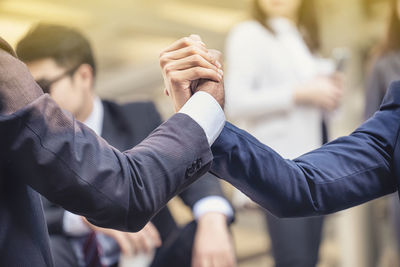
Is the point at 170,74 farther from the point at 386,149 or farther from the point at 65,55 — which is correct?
the point at 65,55

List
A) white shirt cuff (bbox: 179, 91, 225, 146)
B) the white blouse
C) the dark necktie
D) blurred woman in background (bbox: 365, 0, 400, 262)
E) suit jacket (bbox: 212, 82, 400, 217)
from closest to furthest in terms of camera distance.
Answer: white shirt cuff (bbox: 179, 91, 225, 146)
suit jacket (bbox: 212, 82, 400, 217)
the dark necktie
the white blouse
blurred woman in background (bbox: 365, 0, 400, 262)

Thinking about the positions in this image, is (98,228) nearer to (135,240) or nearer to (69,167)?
(135,240)

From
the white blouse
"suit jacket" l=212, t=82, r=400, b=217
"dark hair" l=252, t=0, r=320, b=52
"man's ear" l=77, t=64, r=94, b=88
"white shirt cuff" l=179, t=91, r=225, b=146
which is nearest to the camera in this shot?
"white shirt cuff" l=179, t=91, r=225, b=146

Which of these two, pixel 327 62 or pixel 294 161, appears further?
pixel 327 62

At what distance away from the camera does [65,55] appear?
2062 millimetres

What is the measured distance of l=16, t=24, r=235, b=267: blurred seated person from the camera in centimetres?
190

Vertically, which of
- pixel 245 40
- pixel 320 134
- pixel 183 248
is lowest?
pixel 183 248

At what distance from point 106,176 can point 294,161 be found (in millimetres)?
504

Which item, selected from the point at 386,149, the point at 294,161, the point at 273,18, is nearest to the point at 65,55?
the point at 273,18

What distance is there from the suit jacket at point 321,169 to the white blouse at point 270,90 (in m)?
0.84

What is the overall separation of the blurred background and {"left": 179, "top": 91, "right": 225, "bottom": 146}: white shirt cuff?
101 cm

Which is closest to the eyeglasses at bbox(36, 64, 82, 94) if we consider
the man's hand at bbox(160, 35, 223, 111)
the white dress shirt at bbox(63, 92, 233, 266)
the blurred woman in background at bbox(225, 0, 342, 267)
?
the white dress shirt at bbox(63, 92, 233, 266)

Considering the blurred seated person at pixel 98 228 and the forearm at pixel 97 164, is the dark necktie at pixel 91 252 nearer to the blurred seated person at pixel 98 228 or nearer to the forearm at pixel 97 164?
the blurred seated person at pixel 98 228

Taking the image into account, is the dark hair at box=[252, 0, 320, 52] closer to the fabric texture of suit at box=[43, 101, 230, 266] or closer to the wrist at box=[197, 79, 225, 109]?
the fabric texture of suit at box=[43, 101, 230, 266]
